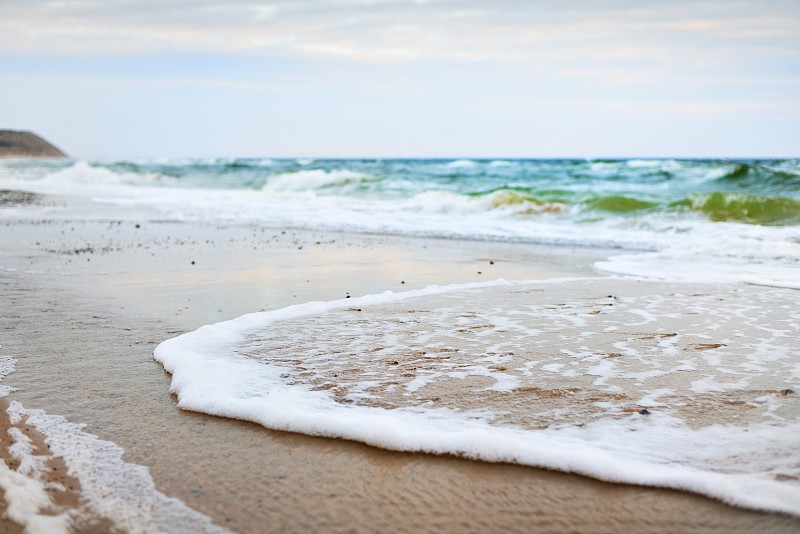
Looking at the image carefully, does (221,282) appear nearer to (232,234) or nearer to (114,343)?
(114,343)

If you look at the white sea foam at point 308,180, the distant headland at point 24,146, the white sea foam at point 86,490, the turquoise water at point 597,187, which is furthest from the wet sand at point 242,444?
the distant headland at point 24,146

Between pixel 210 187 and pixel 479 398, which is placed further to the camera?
pixel 210 187

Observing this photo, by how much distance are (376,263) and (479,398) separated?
538cm

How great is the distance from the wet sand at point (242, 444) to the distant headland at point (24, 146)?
3039 inches

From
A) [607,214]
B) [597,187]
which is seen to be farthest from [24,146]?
[607,214]

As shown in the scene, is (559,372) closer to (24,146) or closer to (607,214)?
(607,214)

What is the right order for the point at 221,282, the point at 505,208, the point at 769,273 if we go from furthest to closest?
the point at 505,208, the point at 769,273, the point at 221,282

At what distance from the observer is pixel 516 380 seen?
386 cm

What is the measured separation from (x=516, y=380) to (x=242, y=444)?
156cm

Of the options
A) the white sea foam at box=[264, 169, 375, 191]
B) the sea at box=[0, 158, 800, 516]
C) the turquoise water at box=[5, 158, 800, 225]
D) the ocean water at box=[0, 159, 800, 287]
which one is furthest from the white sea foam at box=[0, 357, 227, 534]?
the white sea foam at box=[264, 169, 375, 191]

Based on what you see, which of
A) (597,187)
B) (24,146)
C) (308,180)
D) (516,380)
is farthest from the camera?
(24,146)

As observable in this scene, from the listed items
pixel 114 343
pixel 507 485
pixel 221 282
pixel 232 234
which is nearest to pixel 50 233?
pixel 232 234

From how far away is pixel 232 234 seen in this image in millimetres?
12133

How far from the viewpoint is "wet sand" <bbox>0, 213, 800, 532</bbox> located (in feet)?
7.92
